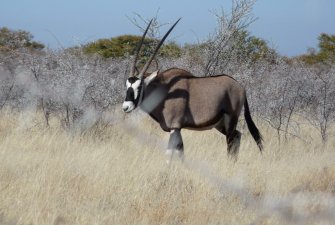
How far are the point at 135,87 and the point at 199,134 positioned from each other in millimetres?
2162

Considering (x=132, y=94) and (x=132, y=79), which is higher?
(x=132, y=79)

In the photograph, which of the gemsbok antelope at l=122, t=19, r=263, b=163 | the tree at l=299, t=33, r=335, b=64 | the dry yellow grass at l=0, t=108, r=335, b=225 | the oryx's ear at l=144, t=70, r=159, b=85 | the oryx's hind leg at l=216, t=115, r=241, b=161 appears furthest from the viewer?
the tree at l=299, t=33, r=335, b=64

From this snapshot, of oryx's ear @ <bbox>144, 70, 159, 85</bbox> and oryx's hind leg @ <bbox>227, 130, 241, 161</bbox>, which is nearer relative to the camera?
oryx's ear @ <bbox>144, 70, 159, 85</bbox>

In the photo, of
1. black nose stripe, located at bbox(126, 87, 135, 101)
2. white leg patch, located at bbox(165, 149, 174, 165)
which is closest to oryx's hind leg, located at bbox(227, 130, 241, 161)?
white leg patch, located at bbox(165, 149, 174, 165)

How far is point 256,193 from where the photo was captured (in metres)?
5.40

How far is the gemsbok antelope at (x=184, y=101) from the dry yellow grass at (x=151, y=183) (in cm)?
34

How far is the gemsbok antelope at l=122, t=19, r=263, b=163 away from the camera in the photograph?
6.67 m

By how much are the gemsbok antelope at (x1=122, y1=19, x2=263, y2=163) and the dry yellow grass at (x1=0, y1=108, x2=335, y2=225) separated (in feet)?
1.12

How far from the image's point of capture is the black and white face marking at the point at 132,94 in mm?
6559

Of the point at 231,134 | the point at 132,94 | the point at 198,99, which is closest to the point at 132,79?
the point at 132,94

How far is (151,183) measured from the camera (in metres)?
5.25

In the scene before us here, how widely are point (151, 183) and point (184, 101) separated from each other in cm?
170

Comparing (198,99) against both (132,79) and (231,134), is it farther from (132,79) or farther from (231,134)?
(132,79)

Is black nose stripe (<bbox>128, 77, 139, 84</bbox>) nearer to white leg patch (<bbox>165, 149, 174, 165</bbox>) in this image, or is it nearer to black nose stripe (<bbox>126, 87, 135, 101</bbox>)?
black nose stripe (<bbox>126, 87, 135, 101</bbox>)
